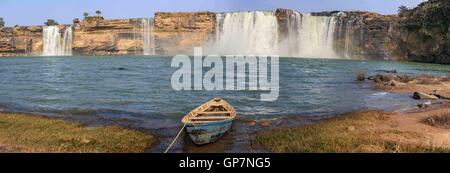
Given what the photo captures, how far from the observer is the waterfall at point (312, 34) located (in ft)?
330

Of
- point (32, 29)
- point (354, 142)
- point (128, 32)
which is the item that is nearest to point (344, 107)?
point (354, 142)

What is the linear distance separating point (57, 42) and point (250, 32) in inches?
2068

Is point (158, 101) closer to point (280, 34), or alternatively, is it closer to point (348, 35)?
point (348, 35)

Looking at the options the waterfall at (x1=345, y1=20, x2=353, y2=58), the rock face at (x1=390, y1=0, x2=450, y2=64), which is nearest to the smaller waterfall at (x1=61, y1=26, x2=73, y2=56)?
the waterfall at (x1=345, y1=20, x2=353, y2=58)

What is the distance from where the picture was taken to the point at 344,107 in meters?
23.8

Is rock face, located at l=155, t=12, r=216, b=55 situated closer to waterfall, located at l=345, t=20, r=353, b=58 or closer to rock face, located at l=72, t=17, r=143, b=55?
rock face, located at l=72, t=17, r=143, b=55

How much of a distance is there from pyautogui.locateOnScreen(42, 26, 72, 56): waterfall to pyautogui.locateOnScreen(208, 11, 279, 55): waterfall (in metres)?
41.7

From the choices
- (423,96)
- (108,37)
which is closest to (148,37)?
(108,37)

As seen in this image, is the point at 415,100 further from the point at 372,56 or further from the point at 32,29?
the point at 32,29

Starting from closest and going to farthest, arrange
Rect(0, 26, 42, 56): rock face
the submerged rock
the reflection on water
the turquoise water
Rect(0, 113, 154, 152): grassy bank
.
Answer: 1. Rect(0, 113, 154, 152): grassy bank
2. the reflection on water
3. the turquoise water
4. the submerged rock
5. Rect(0, 26, 42, 56): rock face

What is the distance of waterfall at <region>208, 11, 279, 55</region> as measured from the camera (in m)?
105

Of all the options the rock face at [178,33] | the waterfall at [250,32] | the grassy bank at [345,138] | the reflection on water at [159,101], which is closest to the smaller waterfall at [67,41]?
the rock face at [178,33]

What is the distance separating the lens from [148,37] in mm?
118750
